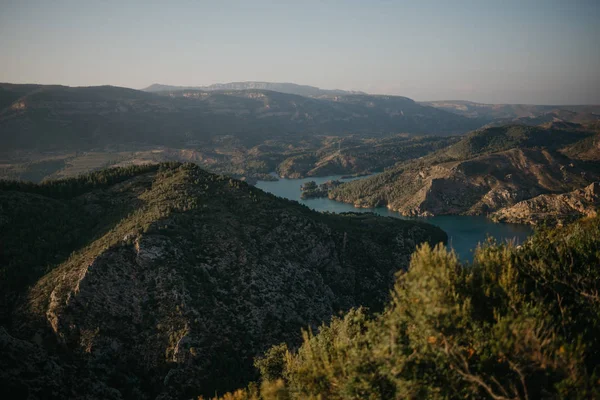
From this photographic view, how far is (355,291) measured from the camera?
77312mm

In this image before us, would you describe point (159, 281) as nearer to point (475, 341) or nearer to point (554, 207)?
point (475, 341)

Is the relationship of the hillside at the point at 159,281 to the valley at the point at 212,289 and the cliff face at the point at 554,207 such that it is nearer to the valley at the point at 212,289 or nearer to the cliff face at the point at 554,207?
the valley at the point at 212,289

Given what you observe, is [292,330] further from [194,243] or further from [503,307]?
[503,307]

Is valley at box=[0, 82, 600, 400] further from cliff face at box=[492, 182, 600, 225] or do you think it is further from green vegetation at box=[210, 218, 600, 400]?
cliff face at box=[492, 182, 600, 225]

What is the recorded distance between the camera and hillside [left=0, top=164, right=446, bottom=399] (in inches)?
1805

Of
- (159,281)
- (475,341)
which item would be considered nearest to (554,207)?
(159,281)

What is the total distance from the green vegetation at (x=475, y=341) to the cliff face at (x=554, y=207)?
451 feet

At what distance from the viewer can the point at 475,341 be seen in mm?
21906

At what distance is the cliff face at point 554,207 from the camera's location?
150 meters

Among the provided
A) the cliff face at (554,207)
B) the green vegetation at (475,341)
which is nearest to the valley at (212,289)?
the green vegetation at (475,341)

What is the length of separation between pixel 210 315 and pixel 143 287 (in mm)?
10698

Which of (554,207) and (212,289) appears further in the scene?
(554,207)

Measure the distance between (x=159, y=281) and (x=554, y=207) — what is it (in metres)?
161

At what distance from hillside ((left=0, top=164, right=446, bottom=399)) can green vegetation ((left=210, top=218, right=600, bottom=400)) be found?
2430 centimetres
